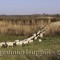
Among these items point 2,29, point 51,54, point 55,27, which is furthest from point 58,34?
point 51,54

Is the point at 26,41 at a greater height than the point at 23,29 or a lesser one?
lesser

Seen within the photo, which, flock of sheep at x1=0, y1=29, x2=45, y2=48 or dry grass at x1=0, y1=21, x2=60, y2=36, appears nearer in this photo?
flock of sheep at x1=0, y1=29, x2=45, y2=48

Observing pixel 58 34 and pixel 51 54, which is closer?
pixel 51 54

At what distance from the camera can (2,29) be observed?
92.5 ft

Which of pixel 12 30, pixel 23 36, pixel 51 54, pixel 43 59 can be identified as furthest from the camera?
pixel 12 30

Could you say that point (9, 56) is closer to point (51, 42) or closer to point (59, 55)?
point (59, 55)

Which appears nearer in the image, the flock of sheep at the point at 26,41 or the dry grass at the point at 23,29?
the flock of sheep at the point at 26,41

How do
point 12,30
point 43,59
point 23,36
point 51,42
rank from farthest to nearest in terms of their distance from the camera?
point 12,30 < point 23,36 < point 51,42 < point 43,59

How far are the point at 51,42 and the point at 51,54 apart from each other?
209 inches

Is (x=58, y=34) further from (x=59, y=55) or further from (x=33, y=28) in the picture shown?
(x=59, y=55)

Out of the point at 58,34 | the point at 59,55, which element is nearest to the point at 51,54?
the point at 59,55

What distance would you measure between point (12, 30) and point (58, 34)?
4879 mm

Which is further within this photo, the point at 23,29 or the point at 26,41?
the point at 23,29

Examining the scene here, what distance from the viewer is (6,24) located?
29469 mm
